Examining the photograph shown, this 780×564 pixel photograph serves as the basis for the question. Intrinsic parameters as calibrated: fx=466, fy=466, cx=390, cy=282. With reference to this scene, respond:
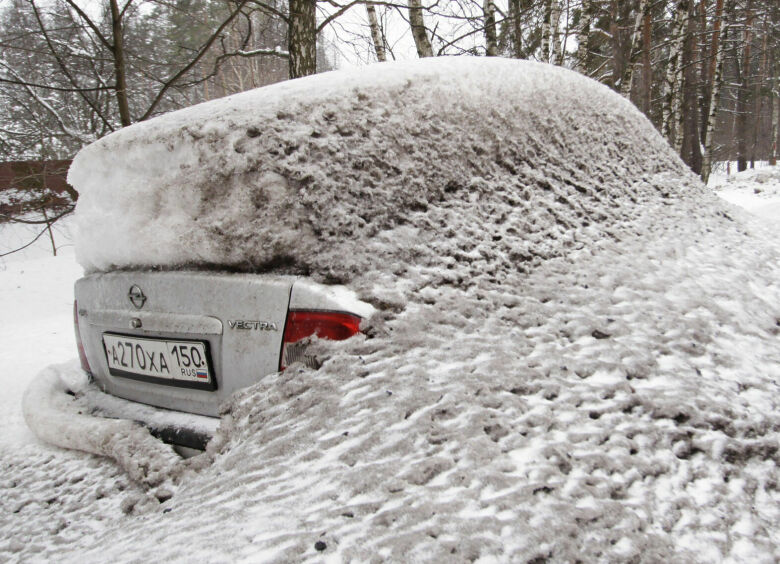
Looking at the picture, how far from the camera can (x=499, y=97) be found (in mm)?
1892

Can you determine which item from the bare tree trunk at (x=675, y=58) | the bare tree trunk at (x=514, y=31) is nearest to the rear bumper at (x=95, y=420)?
the bare tree trunk at (x=514, y=31)

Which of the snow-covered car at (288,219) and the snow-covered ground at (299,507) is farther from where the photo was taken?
the snow-covered car at (288,219)

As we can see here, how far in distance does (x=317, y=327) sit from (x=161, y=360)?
0.64m

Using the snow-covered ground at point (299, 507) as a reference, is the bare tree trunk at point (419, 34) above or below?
above

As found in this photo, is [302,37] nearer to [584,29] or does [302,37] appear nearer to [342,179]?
[342,179]

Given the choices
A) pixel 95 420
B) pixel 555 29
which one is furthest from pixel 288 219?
pixel 555 29

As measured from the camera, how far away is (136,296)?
5.16ft

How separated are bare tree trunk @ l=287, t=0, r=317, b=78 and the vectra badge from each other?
15.3 feet

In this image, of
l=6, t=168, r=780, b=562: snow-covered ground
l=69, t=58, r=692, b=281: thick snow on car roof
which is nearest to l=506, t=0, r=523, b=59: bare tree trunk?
l=69, t=58, r=692, b=281: thick snow on car roof

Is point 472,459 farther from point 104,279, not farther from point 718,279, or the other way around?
point 104,279

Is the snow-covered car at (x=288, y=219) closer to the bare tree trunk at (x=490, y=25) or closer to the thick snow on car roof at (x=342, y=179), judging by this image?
the thick snow on car roof at (x=342, y=179)

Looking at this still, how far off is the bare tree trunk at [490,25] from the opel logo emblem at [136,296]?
726cm

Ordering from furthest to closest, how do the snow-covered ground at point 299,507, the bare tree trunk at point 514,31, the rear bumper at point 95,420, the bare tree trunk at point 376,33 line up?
the bare tree trunk at point 514,31 < the bare tree trunk at point 376,33 < the rear bumper at point 95,420 < the snow-covered ground at point 299,507

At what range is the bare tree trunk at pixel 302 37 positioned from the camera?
5223 millimetres
